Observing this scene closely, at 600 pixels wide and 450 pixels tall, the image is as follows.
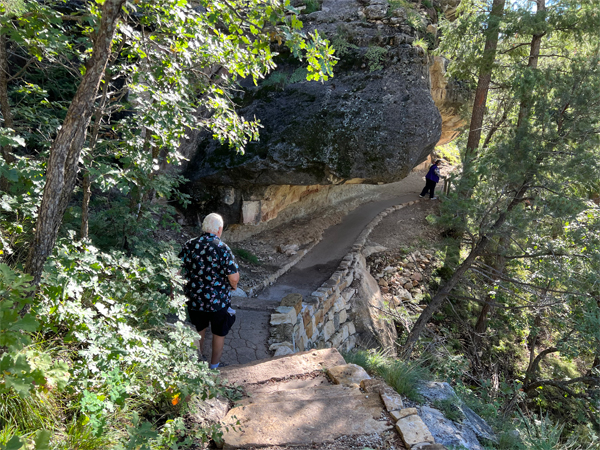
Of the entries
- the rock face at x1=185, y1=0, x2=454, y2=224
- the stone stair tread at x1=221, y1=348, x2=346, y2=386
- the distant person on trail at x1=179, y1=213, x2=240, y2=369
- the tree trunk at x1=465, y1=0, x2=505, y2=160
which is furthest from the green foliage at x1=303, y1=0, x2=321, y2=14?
the stone stair tread at x1=221, y1=348, x2=346, y2=386

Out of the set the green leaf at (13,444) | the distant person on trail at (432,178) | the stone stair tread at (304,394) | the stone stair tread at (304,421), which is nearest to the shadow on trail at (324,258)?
the distant person on trail at (432,178)

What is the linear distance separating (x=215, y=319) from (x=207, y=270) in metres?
0.54

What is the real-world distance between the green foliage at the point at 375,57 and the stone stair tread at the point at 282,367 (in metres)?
7.08

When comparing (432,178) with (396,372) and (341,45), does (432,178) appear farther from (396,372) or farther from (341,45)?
(396,372)

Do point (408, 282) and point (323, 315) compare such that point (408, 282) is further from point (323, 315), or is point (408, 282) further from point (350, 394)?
point (350, 394)

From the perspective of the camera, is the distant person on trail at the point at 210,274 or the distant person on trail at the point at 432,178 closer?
the distant person on trail at the point at 210,274

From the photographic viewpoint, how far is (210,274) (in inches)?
156

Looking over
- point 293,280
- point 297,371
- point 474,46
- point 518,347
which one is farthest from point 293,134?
point 518,347

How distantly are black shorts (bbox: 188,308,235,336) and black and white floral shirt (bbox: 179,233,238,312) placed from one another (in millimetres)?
70

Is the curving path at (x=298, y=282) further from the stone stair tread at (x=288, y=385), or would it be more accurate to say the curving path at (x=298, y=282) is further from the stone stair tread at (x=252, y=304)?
the stone stair tread at (x=288, y=385)

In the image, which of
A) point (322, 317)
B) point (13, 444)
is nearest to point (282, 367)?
point (13, 444)

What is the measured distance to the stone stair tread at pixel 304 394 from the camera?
337 cm

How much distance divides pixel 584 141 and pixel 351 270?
17.2 ft

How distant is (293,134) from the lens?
9.02 meters
